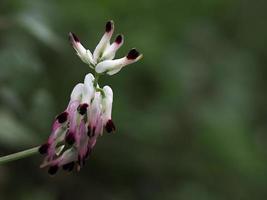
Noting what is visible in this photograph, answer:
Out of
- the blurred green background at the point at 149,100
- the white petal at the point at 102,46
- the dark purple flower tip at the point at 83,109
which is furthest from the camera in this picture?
the blurred green background at the point at 149,100

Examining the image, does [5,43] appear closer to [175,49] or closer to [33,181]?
[33,181]

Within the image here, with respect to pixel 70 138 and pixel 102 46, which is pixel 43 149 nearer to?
pixel 70 138

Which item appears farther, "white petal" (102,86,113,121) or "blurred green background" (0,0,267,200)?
"blurred green background" (0,0,267,200)

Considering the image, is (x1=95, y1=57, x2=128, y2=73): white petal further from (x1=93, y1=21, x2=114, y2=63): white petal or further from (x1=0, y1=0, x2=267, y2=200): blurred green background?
(x1=0, y1=0, x2=267, y2=200): blurred green background

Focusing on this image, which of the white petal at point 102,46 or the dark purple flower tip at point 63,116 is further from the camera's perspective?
the white petal at point 102,46

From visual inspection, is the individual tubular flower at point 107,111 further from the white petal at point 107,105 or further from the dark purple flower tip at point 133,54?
the dark purple flower tip at point 133,54

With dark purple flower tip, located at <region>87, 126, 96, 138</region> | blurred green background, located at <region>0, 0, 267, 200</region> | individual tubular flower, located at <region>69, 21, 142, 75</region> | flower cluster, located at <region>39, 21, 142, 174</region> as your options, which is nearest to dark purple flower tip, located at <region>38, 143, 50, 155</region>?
flower cluster, located at <region>39, 21, 142, 174</region>

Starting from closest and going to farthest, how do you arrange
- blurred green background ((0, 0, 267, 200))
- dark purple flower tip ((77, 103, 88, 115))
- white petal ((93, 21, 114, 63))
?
dark purple flower tip ((77, 103, 88, 115)) → white petal ((93, 21, 114, 63)) → blurred green background ((0, 0, 267, 200))

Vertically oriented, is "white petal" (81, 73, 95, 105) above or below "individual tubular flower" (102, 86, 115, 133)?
above

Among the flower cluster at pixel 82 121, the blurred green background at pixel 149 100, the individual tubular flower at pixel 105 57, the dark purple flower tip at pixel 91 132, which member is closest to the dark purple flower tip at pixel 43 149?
the flower cluster at pixel 82 121
